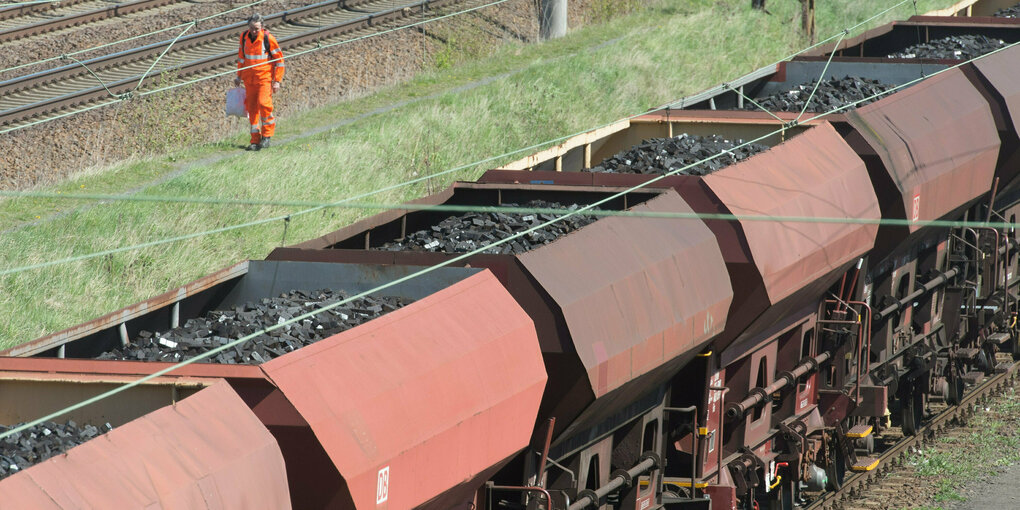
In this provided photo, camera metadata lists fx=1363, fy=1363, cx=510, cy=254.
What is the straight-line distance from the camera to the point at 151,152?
17.8 meters

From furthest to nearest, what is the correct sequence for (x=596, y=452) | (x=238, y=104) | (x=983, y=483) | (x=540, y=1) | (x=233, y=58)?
(x=540, y=1)
(x=233, y=58)
(x=238, y=104)
(x=983, y=483)
(x=596, y=452)

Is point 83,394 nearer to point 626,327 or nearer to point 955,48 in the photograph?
point 626,327

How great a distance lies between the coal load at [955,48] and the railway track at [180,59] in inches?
358

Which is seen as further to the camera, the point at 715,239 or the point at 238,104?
the point at 238,104

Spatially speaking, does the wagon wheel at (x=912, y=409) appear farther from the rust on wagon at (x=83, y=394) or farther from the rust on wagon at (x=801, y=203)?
the rust on wagon at (x=83, y=394)

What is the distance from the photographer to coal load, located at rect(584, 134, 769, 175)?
1105cm

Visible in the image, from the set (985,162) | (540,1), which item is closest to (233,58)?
(540,1)

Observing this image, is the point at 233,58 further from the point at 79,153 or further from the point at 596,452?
the point at 596,452

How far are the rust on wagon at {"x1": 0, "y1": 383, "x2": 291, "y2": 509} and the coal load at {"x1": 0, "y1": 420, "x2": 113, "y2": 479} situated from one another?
356 mm

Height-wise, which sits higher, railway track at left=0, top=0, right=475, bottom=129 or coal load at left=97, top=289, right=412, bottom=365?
coal load at left=97, top=289, right=412, bottom=365

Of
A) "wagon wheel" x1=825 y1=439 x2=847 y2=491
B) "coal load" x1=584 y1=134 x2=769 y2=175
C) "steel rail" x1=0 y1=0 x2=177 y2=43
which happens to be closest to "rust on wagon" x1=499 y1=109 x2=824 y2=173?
"coal load" x1=584 y1=134 x2=769 y2=175

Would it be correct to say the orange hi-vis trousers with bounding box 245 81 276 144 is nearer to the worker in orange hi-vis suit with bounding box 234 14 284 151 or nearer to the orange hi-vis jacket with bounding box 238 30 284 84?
the worker in orange hi-vis suit with bounding box 234 14 284 151

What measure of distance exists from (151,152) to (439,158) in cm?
380

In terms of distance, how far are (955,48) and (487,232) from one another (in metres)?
10.3
